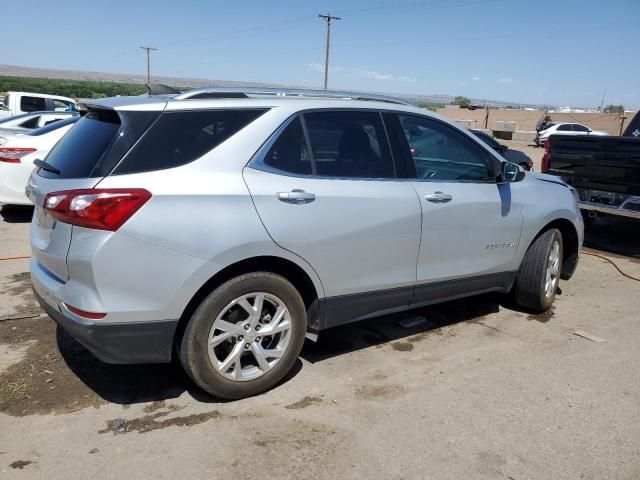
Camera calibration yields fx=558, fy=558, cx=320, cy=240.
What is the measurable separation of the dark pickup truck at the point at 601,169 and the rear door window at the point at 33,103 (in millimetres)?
16027

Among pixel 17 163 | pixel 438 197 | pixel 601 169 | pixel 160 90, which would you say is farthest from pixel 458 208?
pixel 17 163

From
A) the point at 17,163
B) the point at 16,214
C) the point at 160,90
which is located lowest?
the point at 16,214

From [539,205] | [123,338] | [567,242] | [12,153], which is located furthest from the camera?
[12,153]

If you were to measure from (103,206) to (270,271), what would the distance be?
1.03 metres

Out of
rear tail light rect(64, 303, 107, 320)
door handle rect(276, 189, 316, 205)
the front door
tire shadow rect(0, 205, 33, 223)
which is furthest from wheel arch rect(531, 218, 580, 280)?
tire shadow rect(0, 205, 33, 223)

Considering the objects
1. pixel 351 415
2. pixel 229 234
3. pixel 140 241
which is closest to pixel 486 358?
pixel 351 415

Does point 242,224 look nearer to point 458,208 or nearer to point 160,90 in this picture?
point 160,90

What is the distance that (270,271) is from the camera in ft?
11.0

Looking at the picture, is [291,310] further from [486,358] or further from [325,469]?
[486,358]

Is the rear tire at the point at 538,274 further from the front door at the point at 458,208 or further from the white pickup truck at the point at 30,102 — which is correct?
the white pickup truck at the point at 30,102

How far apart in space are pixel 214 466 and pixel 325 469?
1.81 feet

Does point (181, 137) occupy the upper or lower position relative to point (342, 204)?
upper

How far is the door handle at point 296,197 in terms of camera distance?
3.26 meters

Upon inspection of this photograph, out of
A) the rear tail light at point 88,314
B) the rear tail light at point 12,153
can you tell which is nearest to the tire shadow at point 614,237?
the rear tail light at point 88,314
